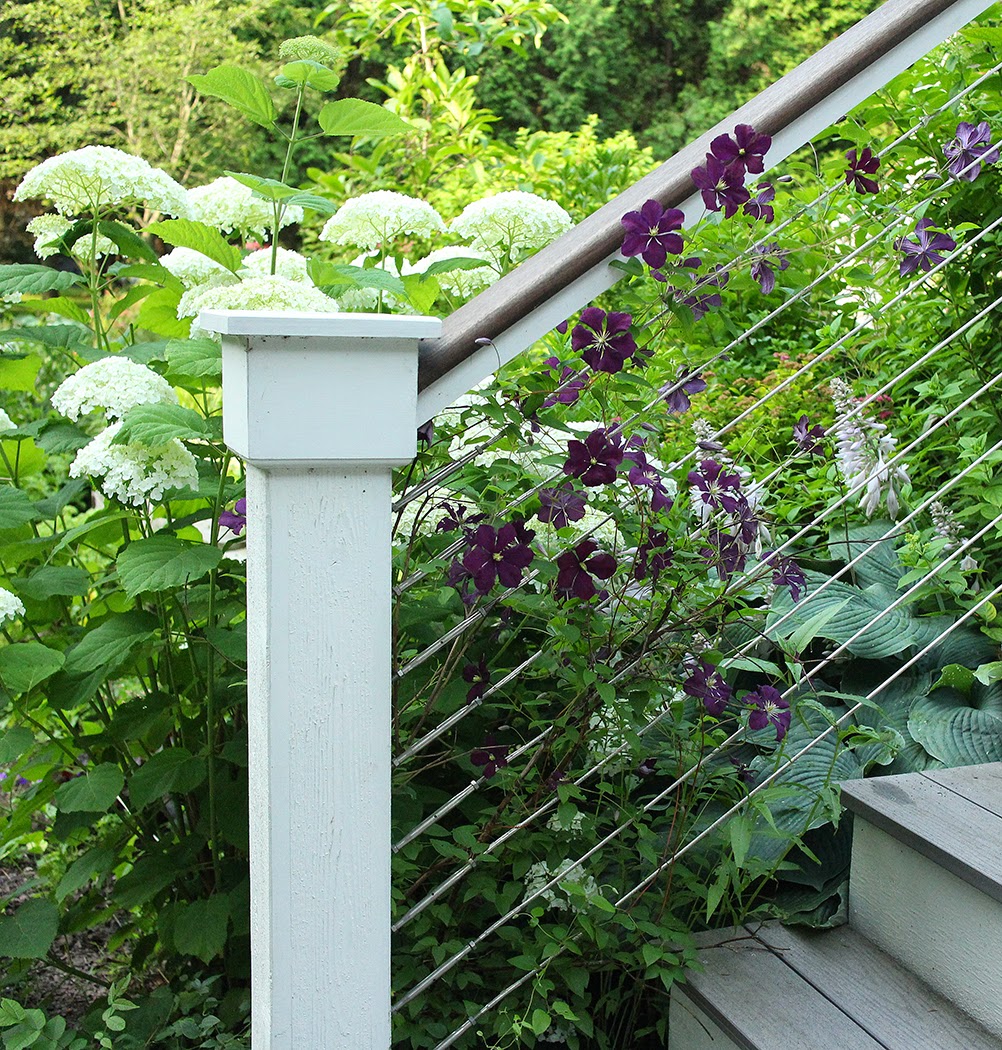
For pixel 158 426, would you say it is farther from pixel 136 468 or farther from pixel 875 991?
pixel 875 991

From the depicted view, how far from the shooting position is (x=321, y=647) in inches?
40.5

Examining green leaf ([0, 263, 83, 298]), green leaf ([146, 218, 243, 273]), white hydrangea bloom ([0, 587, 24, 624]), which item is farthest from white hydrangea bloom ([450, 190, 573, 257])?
white hydrangea bloom ([0, 587, 24, 624])

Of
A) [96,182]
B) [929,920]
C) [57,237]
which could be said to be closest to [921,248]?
[929,920]

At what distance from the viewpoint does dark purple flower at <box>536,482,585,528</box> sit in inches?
47.9

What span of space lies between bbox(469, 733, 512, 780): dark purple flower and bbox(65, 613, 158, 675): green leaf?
1.56 ft

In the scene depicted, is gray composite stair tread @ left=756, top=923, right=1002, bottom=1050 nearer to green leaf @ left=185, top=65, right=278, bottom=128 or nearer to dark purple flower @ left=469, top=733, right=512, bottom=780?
dark purple flower @ left=469, top=733, right=512, bottom=780

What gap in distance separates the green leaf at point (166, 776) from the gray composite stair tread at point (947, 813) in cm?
87

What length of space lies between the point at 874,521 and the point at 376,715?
1.22 m

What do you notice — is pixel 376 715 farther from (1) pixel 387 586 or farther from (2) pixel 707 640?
(2) pixel 707 640

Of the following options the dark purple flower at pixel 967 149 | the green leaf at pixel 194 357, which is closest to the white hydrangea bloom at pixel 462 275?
the green leaf at pixel 194 357

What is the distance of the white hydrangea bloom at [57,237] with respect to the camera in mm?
1638

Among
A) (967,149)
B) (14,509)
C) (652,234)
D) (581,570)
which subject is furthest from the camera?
(14,509)

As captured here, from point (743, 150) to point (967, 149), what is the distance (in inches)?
18.5

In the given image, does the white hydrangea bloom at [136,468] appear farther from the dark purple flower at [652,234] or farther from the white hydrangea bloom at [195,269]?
the dark purple flower at [652,234]
